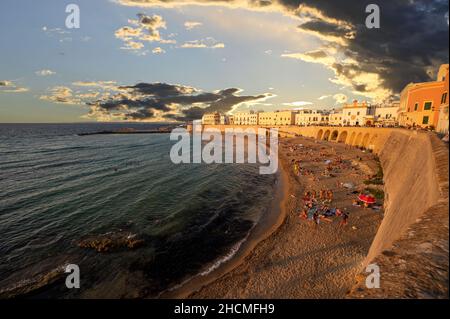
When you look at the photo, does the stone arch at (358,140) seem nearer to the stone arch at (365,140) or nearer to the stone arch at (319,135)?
the stone arch at (365,140)

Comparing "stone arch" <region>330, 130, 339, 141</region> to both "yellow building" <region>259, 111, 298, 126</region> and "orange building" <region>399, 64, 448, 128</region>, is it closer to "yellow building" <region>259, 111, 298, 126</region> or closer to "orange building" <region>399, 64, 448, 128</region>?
"orange building" <region>399, 64, 448, 128</region>

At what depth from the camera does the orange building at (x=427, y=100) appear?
29562 mm

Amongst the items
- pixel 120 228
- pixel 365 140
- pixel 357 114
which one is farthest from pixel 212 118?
pixel 120 228

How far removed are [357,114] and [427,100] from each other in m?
46.6

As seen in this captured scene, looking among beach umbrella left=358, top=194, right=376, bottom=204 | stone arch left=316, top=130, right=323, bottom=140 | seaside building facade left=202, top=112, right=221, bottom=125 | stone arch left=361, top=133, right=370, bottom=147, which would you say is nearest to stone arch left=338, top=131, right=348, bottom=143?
stone arch left=316, top=130, right=323, bottom=140

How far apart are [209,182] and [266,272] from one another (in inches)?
763

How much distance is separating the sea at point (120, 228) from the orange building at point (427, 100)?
23795mm

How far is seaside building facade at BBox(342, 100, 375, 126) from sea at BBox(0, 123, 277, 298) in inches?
2245

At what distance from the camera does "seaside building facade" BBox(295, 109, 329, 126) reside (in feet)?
347

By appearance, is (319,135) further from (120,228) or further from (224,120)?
(224,120)

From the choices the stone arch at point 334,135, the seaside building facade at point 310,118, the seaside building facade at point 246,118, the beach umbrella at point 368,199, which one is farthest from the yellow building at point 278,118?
the beach umbrella at point 368,199

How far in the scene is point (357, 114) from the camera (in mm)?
74938
